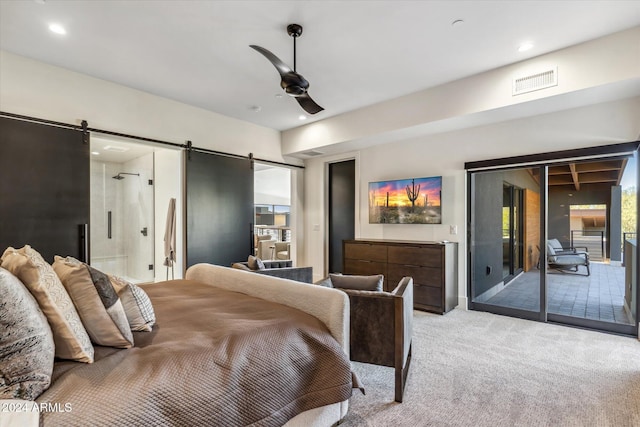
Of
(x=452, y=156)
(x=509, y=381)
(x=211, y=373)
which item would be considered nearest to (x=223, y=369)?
(x=211, y=373)

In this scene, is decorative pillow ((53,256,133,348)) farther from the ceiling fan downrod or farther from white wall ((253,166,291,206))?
white wall ((253,166,291,206))

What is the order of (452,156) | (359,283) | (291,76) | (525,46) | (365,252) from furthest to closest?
(365,252)
(452,156)
(525,46)
(359,283)
(291,76)

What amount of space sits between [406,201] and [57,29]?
→ 4469mm

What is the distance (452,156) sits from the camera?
452cm

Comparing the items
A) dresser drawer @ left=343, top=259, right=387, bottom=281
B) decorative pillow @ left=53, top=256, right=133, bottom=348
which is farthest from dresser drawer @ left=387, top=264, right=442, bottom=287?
decorative pillow @ left=53, top=256, right=133, bottom=348

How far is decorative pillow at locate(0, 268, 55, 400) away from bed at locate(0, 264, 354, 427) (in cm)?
6

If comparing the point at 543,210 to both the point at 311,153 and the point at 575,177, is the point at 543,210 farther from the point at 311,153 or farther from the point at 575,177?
the point at 311,153

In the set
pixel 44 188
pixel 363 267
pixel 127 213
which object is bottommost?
pixel 363 267

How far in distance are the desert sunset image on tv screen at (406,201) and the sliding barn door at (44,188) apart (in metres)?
3.98

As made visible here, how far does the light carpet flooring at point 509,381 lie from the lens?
6.48 feet

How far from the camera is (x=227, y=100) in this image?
4430 mm

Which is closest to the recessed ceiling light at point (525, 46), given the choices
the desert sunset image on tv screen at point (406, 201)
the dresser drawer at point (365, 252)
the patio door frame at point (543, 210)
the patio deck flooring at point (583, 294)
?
the patio door frame at point (543, 210)

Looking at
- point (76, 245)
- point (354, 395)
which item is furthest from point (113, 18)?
point (354, 395)

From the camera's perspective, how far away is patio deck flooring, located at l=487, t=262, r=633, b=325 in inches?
141
